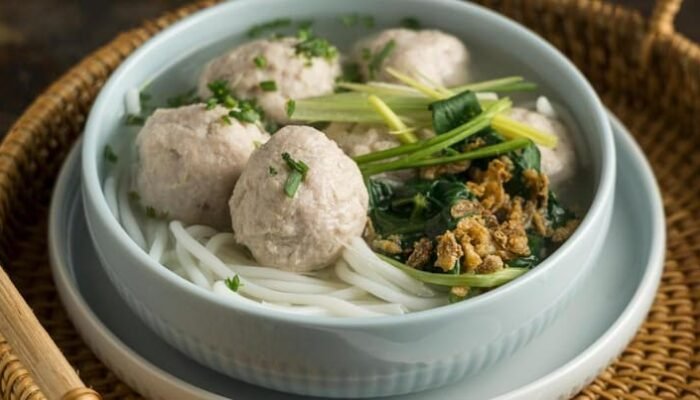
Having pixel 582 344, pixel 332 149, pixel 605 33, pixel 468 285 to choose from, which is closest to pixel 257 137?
pixel 332 149

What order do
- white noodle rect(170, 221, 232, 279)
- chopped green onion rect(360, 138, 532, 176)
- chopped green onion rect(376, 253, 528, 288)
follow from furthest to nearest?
chopped green onion rect(360, 138, 532, 176) < white noodle rect(170, 221, 232, 279) < chopped green onion rect(376, 253, 528, 288)

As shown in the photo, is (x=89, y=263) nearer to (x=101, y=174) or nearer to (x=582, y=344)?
(x=101, y=174)

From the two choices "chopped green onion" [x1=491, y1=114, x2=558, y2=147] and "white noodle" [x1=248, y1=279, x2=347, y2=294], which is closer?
"white noodle" [x1=248, y1=279, x2=347, y2=294]

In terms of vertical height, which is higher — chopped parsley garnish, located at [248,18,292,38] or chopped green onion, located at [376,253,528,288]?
chopped parsley garnish, located at [248,18,292,38]

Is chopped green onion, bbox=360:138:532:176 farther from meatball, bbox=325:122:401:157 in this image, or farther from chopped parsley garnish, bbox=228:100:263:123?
chopped parsley garnish, bbox=228:100:263:123

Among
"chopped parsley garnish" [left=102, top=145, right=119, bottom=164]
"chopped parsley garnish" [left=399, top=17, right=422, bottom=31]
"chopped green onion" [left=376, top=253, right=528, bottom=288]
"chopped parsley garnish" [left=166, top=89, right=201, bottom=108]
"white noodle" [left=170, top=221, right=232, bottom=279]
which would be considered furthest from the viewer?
"chopped parsley garnish" [left=399, top=17, right=422, bottom=31]

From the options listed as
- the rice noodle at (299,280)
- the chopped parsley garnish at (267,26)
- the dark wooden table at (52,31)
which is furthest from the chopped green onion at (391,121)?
the dark wooden table at (52,31)

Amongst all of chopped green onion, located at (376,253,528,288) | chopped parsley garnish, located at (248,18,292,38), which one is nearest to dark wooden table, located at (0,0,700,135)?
chopped parsley garnish, located at (248,18,292,38)
